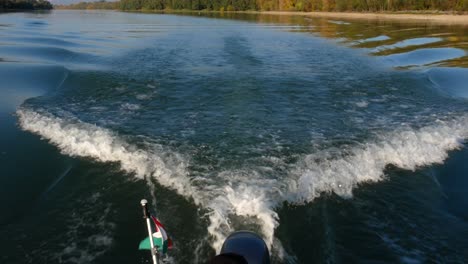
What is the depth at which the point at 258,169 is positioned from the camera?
25.6 ft

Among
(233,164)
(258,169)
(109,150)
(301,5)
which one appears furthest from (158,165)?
(301,5)

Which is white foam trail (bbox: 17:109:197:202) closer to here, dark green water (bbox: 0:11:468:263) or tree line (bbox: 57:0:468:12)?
dark green water (bbox: 0:11:468:263)

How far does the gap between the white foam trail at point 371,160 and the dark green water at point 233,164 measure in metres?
0.05

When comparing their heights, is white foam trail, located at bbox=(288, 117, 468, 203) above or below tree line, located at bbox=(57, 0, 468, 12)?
below

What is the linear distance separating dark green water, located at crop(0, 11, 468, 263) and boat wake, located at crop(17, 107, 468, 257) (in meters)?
0.04

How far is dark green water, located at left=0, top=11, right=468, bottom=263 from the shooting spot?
5.81m

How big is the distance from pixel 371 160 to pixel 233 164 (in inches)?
147

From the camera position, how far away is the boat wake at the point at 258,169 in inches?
253

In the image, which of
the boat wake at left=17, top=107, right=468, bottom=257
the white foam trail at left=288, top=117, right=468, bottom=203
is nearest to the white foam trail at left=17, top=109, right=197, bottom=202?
the boat wake at left=17, top=107, right=468, bottom=257

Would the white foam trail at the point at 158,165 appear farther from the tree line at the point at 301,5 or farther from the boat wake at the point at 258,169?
the tree line at the point at 301,5

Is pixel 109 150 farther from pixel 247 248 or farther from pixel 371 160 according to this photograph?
pixel 371 160

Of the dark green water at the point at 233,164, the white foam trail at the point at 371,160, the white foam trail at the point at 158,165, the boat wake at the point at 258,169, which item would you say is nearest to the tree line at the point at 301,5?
the dark green water at the point at 233,164

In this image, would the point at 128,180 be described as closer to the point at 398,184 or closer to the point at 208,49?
the point at 398,184

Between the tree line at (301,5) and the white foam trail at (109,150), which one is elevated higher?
the tree line at (301,5)
